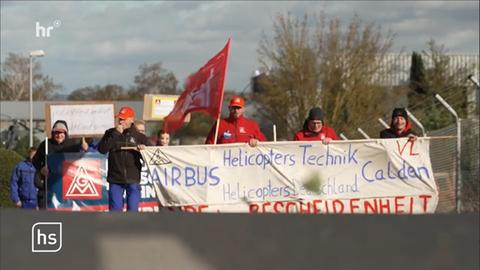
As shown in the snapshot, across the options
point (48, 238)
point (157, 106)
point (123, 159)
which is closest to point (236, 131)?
point (123, 159)

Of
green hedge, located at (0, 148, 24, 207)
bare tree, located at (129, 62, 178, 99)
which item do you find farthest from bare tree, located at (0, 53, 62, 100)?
green hedge, located at (0, 148, 24, 207)

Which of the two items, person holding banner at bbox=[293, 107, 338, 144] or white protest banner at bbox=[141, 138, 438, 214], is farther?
person holding banner at bbox=[293, 107, 338, 144]

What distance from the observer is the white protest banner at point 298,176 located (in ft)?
31.4

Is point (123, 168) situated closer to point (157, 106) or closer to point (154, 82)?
point (157, 106)

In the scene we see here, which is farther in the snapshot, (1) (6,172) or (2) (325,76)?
(2) (325,76)

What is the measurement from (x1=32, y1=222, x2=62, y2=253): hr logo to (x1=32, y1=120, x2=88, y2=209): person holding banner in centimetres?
653

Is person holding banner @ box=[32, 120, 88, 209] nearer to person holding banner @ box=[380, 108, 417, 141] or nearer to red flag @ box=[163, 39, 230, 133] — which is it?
red flag @ box=[163, 39, 230, 133]

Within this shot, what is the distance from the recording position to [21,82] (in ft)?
253

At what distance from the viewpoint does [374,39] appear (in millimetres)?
43719

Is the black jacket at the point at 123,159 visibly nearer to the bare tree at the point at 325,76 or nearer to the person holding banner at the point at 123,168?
the person holding banner at the point at 123,168

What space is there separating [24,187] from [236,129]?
5.04 metres

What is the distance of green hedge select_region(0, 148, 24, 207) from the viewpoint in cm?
1727

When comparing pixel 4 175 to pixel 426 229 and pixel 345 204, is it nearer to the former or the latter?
pixel 345 204

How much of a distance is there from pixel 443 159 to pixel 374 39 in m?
29.2
